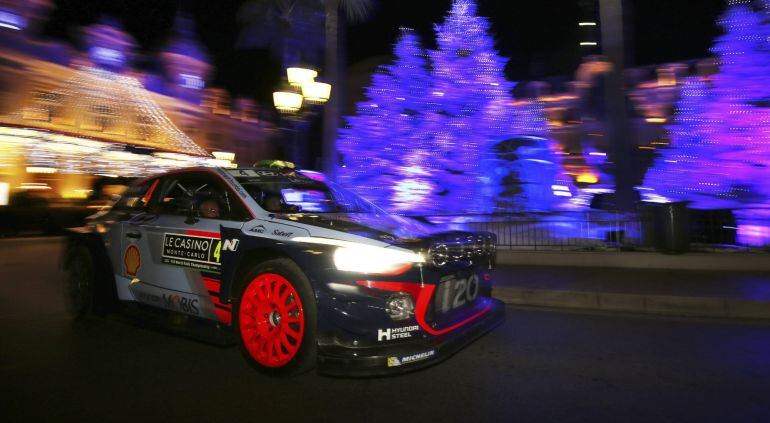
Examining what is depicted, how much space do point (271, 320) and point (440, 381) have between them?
1.35 metres

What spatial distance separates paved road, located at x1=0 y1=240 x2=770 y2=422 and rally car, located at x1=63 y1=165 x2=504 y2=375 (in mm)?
312

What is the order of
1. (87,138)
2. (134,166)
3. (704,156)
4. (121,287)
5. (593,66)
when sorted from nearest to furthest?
1. (121,287)
2. (704,156)
3. (593,66)
4. (87,138)
5. (134,166)

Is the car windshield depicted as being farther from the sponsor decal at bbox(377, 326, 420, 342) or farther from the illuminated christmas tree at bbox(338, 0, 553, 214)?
the illuminated christmas tree at bbox(338, 0, 553, 214)

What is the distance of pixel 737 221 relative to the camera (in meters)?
9.37

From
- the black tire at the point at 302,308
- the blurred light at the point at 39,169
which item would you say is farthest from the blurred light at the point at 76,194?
the black tire at the point at 302,308

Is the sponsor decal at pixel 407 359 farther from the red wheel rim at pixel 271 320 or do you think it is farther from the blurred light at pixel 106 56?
the blurred light at pixel 106 56

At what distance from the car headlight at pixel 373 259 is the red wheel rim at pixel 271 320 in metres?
0.46

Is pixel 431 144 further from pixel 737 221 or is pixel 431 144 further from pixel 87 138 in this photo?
pixel 87 138

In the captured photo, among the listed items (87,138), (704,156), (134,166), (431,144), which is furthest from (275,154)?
(704,156)

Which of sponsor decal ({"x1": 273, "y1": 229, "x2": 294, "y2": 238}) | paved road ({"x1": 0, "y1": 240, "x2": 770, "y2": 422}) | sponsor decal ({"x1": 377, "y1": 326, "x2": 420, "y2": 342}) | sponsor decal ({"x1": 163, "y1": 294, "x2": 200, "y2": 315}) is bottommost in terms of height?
paved road ({"x1": 0, "y1": 240, "x2": 770, "y2": 422})

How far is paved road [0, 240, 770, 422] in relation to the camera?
3385 mm

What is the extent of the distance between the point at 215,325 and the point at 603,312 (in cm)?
471

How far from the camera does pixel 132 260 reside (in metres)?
5.07

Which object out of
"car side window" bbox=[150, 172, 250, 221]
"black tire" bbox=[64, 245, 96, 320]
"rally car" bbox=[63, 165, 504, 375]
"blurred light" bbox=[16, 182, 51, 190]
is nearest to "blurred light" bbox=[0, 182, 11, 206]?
"blurred light" bbox=[16, 182, 51, 190]
